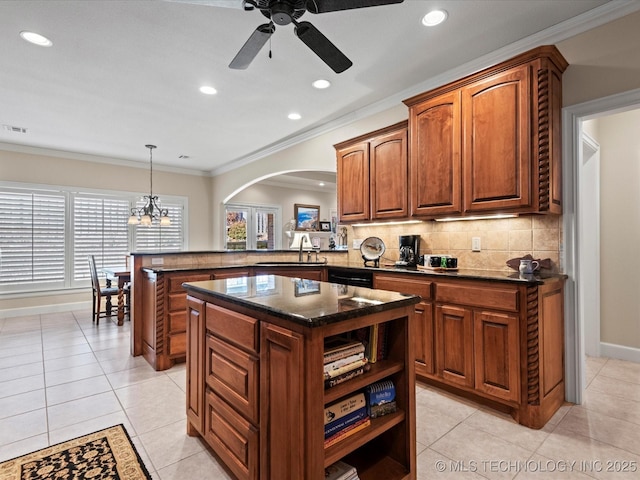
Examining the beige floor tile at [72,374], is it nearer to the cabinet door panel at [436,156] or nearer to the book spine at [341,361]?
the book spine at [341,361]

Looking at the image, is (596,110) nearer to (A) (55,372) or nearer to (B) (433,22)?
(B) (433,22)

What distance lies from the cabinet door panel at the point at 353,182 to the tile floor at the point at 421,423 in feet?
6.48

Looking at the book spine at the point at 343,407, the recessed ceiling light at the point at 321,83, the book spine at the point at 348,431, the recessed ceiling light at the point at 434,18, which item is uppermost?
the recessed ceiling light at the point at 321,83

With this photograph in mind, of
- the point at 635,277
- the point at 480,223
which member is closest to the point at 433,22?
the point at 480,223

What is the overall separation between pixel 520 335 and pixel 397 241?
1.79 m

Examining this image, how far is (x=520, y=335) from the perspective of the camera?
2197mm

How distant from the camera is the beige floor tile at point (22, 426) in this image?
2113 millimetres

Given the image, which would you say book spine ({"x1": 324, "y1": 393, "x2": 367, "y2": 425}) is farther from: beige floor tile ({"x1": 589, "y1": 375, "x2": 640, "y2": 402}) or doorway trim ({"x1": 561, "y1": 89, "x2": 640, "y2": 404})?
beige floor tile ({"x1": 589, "y1": 375, "x2": 640, "y2": 402})

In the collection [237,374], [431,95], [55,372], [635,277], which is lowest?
[55,372]

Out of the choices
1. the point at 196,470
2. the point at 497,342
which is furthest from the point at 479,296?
the point at 196,470

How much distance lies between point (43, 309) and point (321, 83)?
5917 mm

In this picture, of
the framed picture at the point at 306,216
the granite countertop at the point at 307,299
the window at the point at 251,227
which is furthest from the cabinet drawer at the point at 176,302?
Result: the framed picture at the point at 306,216

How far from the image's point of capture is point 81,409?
246 cm

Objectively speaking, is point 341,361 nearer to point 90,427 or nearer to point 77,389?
point 90,427
